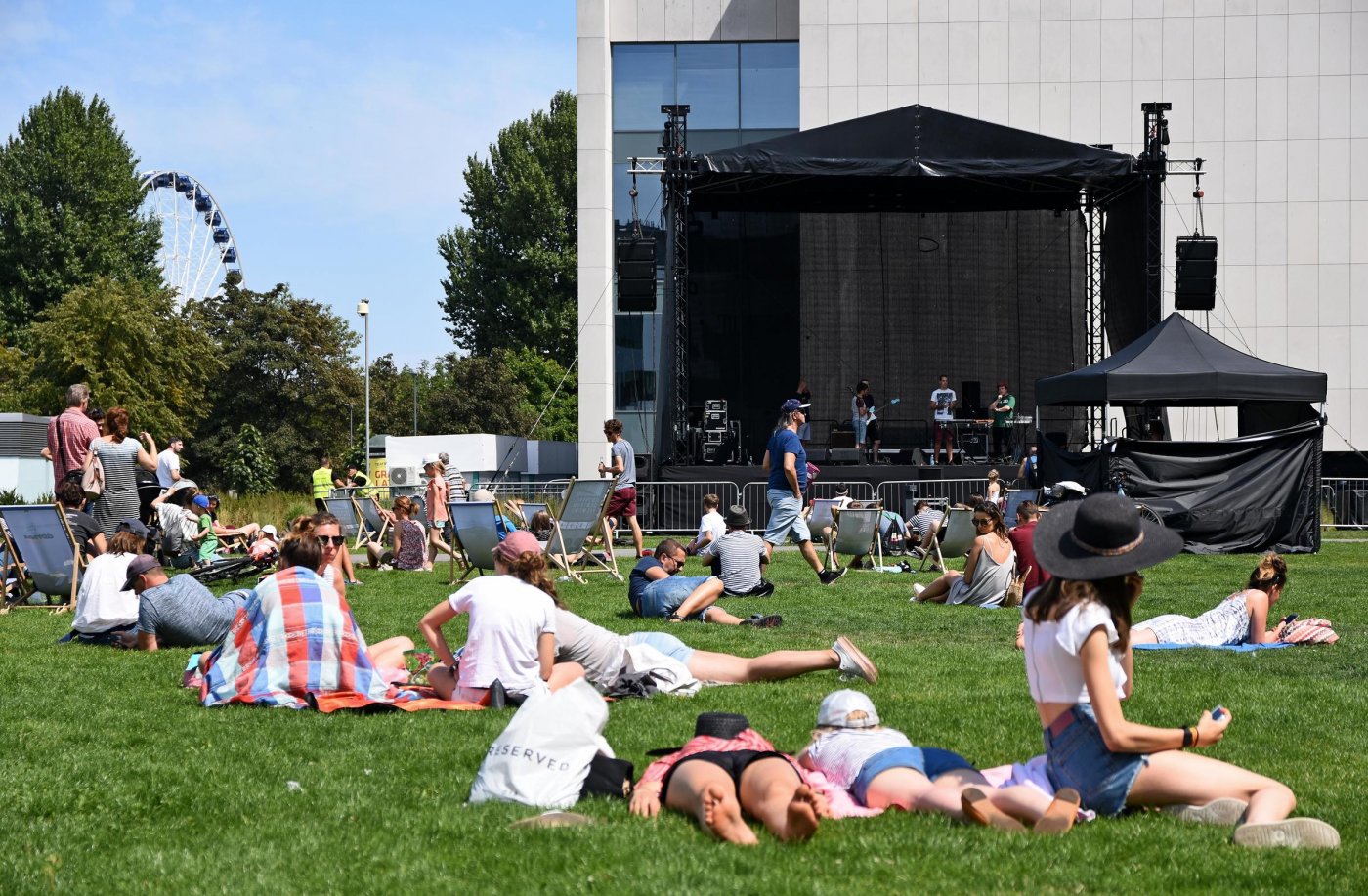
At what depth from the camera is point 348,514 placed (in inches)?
739

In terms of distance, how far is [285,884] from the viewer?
12.1 ft

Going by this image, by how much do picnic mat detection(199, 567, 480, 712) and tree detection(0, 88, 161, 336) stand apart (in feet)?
157

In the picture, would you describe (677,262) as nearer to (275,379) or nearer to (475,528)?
(475,528)

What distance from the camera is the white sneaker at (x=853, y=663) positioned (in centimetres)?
716

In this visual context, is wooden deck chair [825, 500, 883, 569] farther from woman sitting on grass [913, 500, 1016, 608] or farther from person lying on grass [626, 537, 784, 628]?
person lying on grass [626, 537, 784, 628]

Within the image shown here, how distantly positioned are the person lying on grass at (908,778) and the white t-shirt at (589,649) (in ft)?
7.12

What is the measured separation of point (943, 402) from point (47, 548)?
1573 centimetres

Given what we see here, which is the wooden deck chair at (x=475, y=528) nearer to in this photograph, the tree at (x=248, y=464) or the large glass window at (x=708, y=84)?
the large glass window at (x=708, y=84)

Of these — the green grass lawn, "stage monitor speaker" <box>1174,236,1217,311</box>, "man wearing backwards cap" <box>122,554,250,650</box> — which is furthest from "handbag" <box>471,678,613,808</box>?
"stage monitor speaker" <box>1174,236,1217,311</box>

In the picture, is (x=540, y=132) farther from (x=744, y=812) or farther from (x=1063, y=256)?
(x=744, y=812)

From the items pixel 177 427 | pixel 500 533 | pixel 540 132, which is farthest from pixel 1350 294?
pixel 540 132

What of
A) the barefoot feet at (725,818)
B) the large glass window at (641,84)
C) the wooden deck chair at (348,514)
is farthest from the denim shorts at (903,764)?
the large glass window at (641,84)

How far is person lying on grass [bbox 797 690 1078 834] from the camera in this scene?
421 cm

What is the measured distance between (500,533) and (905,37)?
20.2 m
